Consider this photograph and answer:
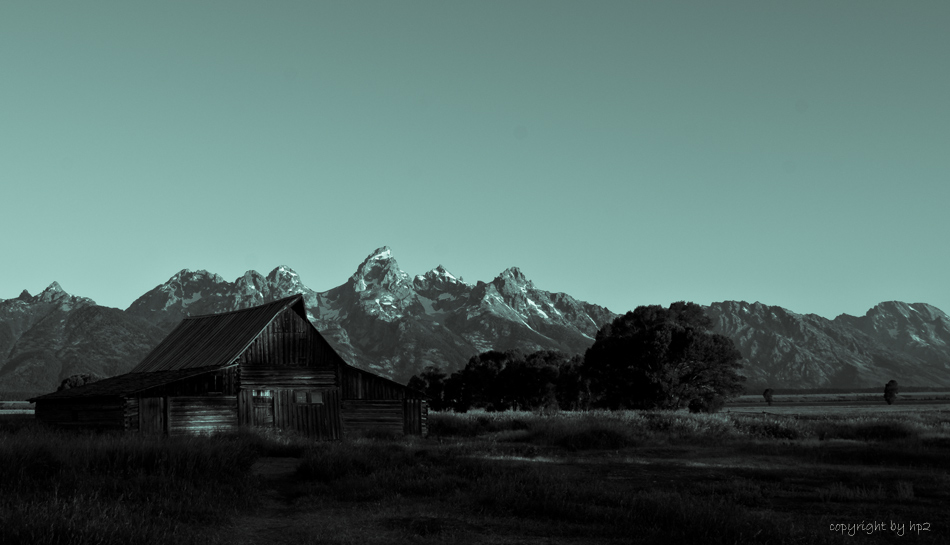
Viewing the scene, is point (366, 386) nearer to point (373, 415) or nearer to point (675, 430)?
point (373, 415)

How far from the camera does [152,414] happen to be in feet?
117

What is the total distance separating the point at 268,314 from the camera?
40812mm

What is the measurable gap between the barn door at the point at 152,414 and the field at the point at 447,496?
37.6 feet

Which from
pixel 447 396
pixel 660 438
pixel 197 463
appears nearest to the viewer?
pixel 197 463

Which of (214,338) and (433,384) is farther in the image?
(433,384)

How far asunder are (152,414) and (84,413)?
19.5ft

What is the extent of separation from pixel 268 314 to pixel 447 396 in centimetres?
5467

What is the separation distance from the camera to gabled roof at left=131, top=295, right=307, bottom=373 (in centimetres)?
3972

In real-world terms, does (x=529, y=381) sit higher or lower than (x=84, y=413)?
lower

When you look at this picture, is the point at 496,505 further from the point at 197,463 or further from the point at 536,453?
the point at 536,453

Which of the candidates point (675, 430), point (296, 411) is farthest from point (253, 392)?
point (675, 430)

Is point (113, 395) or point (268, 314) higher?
point (268, 314)

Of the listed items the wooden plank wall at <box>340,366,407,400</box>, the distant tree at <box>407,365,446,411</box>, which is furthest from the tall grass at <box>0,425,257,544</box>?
the distant tree at <box>407,365,446,411</box>

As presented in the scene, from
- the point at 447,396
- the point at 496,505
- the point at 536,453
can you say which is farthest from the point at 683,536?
the point at 447,396
